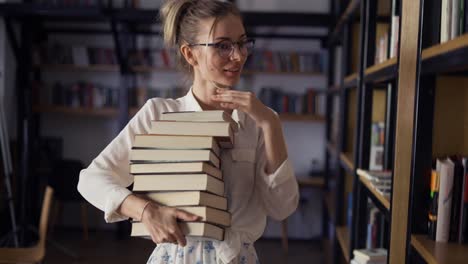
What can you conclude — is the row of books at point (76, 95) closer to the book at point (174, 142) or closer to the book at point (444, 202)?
the book at point (174, 142)

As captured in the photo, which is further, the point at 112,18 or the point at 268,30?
the point at 268,30

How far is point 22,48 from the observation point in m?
5.30

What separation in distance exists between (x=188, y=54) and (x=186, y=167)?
1.20 feet

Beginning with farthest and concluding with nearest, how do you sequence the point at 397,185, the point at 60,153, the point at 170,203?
1. the point at 60,153
2. the point at 397,185
3. the point at 170,203

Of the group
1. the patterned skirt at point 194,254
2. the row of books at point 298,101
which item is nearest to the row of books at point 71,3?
the row of books at point 298,101

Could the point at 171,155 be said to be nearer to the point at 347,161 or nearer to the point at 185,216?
the point at 185,216

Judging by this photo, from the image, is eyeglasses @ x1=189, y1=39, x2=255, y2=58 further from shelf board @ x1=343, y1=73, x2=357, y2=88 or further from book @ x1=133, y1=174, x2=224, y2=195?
shelf board @ x1=343, y1=73, x2=357, y2=88

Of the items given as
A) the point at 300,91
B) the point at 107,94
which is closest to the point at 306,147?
the point at 300,91

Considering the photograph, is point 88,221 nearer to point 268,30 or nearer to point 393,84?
point 268,30

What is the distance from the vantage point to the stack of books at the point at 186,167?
1.11 metres

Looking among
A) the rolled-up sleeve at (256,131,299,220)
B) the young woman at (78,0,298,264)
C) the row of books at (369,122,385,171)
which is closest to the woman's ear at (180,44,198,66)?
the young woman at (78,0,298,264)

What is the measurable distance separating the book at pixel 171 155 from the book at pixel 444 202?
0.61 meters

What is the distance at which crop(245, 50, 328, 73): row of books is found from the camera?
5.35m

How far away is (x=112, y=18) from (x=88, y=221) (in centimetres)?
229
